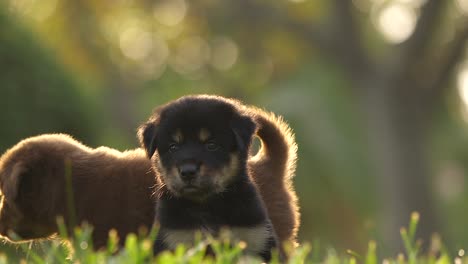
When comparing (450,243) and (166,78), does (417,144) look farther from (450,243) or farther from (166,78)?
(166,78)

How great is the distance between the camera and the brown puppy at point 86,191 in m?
6.68

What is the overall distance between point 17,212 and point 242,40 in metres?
19.0

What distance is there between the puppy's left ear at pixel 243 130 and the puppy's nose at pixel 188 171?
366 mm

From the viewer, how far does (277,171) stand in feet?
23.9

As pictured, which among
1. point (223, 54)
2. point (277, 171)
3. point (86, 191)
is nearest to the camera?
point (86, 191)

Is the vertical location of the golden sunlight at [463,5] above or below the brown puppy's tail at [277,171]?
above

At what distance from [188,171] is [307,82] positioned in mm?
21385

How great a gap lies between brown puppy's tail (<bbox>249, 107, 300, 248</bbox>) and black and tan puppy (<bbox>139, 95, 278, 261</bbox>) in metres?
1.03

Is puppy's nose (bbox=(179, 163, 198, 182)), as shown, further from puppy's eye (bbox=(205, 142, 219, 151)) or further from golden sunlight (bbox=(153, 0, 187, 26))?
golden sunlight (bbox=(153, 0, 187, 26))

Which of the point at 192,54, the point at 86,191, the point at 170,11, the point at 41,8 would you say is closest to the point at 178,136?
the point at 86,191

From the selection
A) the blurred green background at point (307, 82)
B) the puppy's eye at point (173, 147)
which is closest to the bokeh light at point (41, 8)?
the blurred green background at point (307, 82)

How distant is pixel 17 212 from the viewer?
6.78 m

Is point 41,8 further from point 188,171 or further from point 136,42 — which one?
point 188,171

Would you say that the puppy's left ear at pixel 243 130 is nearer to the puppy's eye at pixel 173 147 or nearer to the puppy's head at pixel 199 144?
the puppy's head at pixel 199 144
